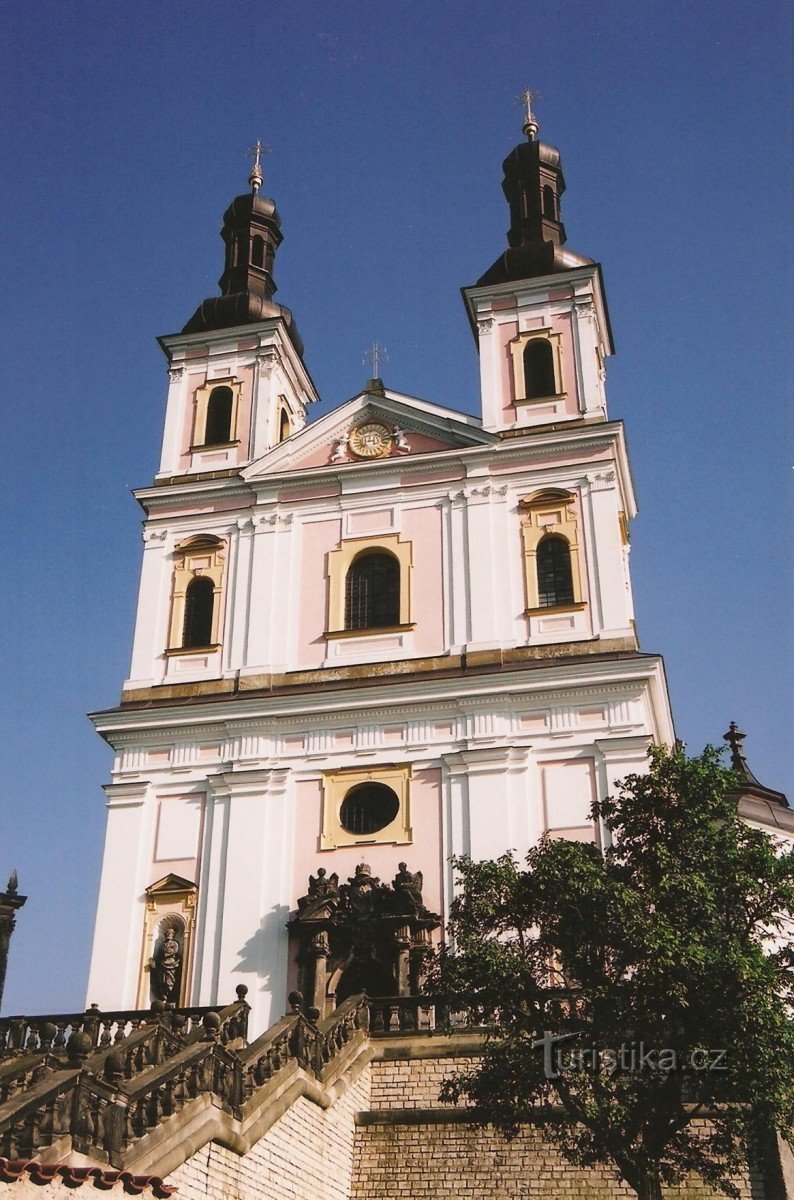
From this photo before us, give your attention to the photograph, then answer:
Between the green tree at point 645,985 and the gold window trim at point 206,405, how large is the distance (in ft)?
53.9

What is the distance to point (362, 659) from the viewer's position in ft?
81.7

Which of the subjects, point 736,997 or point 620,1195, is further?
point 620,1195

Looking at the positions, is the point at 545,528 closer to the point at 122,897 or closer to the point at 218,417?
the point at 218,417

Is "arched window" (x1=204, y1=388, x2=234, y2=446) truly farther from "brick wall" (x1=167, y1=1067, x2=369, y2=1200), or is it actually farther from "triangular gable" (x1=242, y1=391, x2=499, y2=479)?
"brick wall" (x1=167, y1=1067, x2=369, y2=1200)

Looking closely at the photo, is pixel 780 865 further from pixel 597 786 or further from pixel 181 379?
pixel 181 379

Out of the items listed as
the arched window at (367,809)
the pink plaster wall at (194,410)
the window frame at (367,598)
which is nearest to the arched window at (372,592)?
the window frame at (367,598)

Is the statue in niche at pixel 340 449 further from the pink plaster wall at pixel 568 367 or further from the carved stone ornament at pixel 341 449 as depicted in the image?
the pink plaster wall at pixel 568 367

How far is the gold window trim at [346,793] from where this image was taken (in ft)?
75.0

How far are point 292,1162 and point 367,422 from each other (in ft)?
54.8

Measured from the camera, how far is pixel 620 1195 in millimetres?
15742

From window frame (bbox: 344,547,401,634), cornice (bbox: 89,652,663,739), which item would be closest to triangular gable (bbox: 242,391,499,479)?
window frame (bbox: 344,547,401,634)

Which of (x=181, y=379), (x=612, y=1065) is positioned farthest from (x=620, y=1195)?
(x=181, y=379)

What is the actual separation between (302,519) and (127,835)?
286 inches

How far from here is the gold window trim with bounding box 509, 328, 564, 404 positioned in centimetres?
2720
